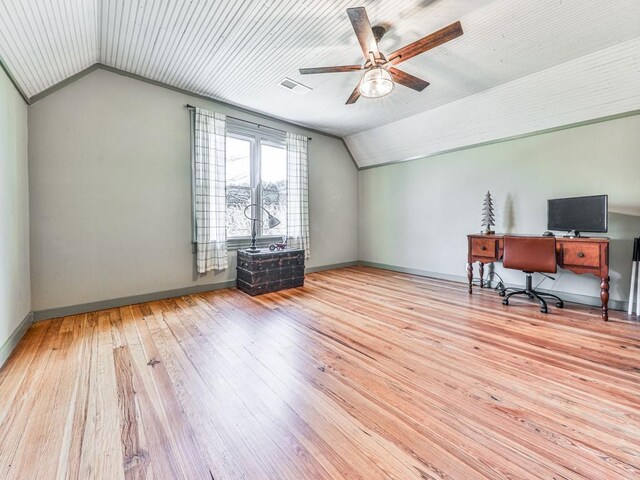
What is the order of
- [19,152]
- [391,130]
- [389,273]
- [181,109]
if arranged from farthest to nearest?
[389,273] < [391,130] < [181,109] < [19,152]

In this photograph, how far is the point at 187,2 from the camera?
2.13 m

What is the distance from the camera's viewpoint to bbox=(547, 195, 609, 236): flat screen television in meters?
2.73

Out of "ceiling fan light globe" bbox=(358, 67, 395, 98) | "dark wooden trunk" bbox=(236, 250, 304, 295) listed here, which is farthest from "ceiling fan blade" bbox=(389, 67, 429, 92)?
"dark wooden trunk" bbox=(236, 250, 304, 295)

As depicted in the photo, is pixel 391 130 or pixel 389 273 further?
pixel 389 273

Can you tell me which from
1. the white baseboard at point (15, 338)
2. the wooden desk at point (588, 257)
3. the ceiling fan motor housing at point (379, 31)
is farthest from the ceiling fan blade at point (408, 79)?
the white baseboard at point (15, 338)

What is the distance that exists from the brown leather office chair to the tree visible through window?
3.30 metres

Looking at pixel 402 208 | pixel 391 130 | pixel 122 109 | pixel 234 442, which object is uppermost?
pixel 391 130

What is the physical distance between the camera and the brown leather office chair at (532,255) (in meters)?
2.82

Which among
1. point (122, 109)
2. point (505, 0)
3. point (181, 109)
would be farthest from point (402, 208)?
point (122, 109)

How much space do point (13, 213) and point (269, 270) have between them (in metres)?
2.53

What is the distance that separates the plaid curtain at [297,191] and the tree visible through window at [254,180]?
108 mm

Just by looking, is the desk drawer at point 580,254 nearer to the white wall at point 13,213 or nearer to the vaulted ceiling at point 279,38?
the vaulted ceiling at point 279,38

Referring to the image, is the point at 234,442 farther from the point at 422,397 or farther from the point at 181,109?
the point at 181,109

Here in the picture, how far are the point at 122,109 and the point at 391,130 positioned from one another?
3.94m
